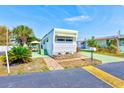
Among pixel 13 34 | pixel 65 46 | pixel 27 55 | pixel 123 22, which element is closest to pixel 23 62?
pixel 27 55

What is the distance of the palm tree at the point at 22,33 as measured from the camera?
90.7 feet

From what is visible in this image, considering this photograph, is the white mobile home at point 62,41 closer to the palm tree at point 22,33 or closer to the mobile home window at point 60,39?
the mobile home window at point 60,39

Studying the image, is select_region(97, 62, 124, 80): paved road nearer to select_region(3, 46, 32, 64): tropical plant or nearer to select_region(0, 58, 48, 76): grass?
select_region(0, 58, 48, 76): grass

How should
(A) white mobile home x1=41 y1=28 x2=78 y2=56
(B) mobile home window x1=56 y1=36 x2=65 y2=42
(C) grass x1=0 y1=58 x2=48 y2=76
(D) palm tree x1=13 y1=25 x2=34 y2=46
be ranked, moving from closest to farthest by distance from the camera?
(C) grass x1=0 y1=58 x2=48 y2=76
(A) white mobile home x1=41 y1=28 x2=78 y2=56
(B) mobile home window x1=56 y1=36 x2=65 y2=42
(D) palm tree x1=13 y1=25 x2=34 y2=46

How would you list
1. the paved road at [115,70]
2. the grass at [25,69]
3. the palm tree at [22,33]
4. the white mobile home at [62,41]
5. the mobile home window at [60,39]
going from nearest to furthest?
the paved road at [115,70] → the grass at [25,69] → the white mobile home at [62,41] → the mobile home window at [60,39] → the palm tree at [22,33]

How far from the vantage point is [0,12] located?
1395cm

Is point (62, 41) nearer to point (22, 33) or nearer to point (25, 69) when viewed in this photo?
point (25, 69)

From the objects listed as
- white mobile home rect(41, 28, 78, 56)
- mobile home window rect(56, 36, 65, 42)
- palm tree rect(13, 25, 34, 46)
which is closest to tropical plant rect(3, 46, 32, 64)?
white mobile home rect(41, 28, 78, 56)

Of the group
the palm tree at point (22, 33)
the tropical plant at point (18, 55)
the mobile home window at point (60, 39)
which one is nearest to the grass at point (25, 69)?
the tropical plant at point (18, 55)

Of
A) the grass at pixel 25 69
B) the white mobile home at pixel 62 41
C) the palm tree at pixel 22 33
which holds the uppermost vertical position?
the palm tree at pixel 22 33

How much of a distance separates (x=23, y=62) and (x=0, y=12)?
5448 mm

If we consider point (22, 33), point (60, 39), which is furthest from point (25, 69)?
point (22, 33)

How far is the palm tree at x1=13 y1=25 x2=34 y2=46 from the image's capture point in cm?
2763

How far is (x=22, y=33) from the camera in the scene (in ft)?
92.6
